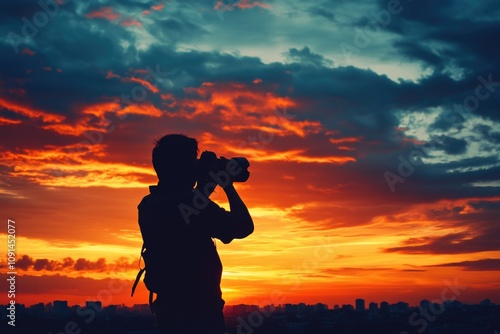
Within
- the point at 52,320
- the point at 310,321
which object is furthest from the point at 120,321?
the point at 310,321

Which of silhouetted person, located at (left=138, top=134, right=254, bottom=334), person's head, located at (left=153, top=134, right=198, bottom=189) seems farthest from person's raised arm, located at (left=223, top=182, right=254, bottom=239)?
person's head, located at (left=153, top=134, right=198, bottom=189)

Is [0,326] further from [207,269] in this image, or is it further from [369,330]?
[207,269]

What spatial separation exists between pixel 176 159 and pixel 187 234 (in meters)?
0.48

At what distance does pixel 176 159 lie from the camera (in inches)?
151

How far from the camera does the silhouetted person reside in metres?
3.61

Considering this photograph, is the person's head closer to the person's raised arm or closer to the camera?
the camera

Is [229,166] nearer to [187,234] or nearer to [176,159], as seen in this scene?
[176,159]

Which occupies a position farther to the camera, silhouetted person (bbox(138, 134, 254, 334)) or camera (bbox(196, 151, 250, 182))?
camera (bbox(196, 151, 250, 182))

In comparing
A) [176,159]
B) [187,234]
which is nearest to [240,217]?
[187,234]

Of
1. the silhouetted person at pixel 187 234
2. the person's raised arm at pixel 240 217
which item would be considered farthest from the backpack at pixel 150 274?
the person's raised arm at pixel 240 217

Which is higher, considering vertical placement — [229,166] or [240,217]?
[229,166]

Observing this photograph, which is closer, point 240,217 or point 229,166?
point 240,217

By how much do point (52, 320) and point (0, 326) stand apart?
1017 cm

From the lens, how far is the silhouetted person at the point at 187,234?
3611 millimetres
